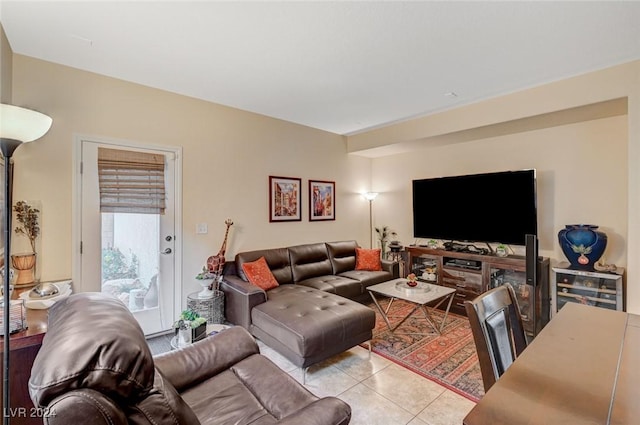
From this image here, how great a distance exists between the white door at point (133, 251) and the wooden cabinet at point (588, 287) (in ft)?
14.1

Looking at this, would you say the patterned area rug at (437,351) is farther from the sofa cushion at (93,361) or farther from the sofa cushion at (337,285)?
the sofa cushion at (93,361)

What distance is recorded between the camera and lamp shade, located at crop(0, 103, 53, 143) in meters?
1.55

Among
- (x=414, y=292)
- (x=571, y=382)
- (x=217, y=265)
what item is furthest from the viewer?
(x=217, y=265)

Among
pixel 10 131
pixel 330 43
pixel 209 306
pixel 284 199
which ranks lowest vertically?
pixel 209 306

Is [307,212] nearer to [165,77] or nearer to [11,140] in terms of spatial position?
[165,77]

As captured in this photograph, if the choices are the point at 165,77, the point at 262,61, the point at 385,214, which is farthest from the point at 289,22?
the point at 385,214

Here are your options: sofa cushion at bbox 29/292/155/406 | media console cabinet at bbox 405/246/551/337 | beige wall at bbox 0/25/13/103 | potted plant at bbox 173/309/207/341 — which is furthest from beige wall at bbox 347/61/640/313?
beige wall at bbox 0/25/13/103

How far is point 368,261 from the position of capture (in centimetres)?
451

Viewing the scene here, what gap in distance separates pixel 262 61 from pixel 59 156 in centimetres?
206

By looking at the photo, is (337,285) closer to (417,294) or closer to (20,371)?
(417,294)

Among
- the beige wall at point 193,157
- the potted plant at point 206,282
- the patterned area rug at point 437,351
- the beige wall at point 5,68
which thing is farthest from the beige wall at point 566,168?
the beige wall at point 5,68

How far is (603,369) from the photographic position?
3.52 ft

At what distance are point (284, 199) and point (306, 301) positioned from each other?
182 centimetres

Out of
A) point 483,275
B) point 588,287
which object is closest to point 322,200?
point 483,275
